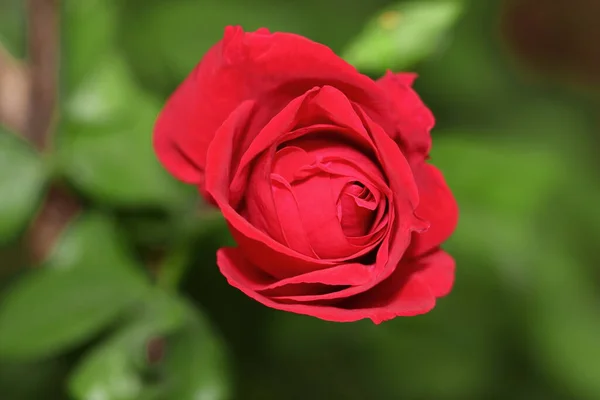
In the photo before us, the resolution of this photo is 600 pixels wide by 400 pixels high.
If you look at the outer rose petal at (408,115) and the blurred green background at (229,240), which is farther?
the blurred green background at (229,240)

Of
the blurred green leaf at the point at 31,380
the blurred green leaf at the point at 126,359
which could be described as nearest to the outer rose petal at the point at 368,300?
the blurred green leaf at the point at 126,359

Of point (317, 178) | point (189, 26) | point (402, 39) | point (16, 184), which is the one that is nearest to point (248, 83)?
point (317, 178)

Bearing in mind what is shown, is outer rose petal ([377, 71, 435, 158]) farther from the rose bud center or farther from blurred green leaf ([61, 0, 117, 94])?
blurred green leaf ([61, 0, 117, 94])

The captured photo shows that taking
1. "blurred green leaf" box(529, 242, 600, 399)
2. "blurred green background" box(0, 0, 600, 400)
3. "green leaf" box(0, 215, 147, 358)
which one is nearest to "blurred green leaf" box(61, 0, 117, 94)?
"blurred green background" box(0, 0, 600, 400)

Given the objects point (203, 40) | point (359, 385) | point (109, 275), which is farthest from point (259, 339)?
point (203, 40)

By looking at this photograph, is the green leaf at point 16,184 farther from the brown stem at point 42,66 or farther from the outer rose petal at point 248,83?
the outer rose petal at point 248,83

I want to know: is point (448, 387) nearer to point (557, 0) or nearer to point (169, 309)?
point (169, 309)
